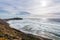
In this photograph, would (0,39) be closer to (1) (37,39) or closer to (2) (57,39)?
(1) (37,39)

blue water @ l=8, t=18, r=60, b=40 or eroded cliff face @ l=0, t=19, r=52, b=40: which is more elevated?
blue water @ l=8, t=18, r=60, b=40

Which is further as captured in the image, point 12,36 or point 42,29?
point 42,29

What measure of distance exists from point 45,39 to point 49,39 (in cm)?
94

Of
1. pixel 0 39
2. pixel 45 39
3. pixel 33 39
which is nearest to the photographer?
pixel 0 39

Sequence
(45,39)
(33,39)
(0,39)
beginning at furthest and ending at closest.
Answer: (45,39) → (33,39) → (0,39)

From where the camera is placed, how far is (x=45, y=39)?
107 feet

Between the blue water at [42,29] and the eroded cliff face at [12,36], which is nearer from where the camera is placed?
the eroded cliff face at [12,36]

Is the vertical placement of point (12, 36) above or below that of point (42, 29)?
below

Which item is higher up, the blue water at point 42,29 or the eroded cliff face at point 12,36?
the blue water at point 42,29

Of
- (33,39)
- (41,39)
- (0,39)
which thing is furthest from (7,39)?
(41,39)

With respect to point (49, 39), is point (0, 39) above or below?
below

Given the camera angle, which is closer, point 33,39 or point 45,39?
point 33,39

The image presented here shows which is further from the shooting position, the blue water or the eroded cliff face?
the blue water

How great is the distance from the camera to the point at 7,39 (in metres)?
19.9
